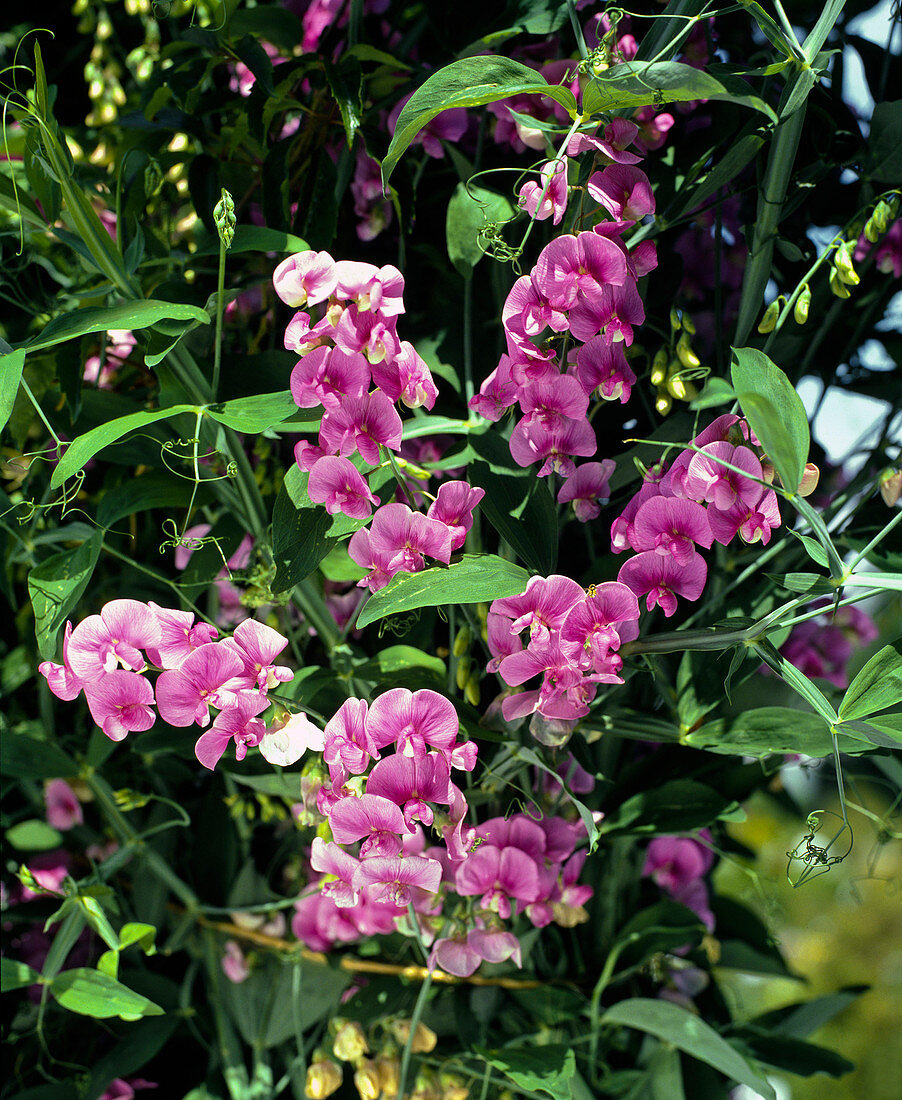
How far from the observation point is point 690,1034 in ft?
1.97

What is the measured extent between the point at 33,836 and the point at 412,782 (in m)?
0.46

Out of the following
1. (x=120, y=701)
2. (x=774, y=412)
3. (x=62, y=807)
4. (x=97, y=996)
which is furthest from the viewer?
(x=62, y=807)

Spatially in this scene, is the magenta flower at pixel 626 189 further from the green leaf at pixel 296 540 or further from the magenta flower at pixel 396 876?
the magenta flower at pixel 396 876

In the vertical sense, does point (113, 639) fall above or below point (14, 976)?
above

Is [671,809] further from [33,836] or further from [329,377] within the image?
[33,836]

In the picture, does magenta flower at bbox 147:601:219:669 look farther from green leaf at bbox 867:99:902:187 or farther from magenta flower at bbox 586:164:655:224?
green leaf at bbox 867:99:902:187

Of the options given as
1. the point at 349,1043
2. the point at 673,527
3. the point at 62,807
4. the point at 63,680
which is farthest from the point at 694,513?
the point at 62,807

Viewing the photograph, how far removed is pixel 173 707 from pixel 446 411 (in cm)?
25

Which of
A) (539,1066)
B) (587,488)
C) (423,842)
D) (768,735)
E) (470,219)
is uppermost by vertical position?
(470,219)

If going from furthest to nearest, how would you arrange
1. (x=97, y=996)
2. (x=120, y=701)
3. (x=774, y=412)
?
(x=97, y=996)
(x=120, y=701)
(x=774, y=412)

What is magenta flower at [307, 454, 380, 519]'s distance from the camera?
17.8 inches

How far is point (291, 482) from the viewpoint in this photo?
0.48 m

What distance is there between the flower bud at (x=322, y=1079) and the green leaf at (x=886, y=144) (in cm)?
67

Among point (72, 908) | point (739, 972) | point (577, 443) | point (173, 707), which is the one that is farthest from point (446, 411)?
point (739, 972)
